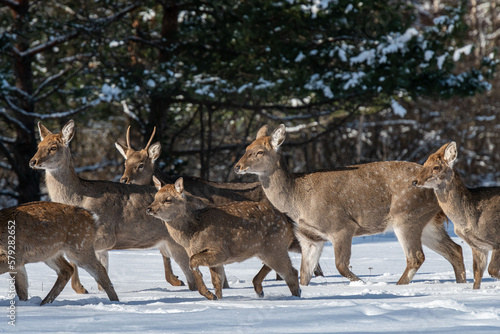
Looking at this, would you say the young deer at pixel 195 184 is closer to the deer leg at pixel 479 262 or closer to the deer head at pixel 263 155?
the deer head at pixel 263 155

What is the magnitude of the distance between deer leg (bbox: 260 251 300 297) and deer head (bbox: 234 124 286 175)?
67.1 inches

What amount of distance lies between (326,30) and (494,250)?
8.89m

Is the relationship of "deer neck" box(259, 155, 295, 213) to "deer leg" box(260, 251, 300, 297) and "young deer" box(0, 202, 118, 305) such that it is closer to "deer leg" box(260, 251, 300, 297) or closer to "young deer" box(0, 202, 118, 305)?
"deer leg" box(260, 251, 300, 297)

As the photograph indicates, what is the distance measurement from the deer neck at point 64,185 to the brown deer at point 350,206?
1.95 metres

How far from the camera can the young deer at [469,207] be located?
7.62 meters

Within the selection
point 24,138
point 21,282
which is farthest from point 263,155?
point 24,138

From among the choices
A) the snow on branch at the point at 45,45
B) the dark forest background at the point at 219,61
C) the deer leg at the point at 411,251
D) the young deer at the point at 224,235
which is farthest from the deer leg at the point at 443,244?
the snow on branch at the point at 45,45

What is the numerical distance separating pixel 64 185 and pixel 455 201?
453 cm

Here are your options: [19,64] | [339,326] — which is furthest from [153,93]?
[339,326]

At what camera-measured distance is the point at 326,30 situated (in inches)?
615

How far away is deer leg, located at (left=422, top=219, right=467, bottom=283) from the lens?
27.9ft

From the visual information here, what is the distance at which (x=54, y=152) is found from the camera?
895cm

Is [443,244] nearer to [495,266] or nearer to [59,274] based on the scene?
[495,266]

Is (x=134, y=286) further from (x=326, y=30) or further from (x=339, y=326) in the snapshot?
(x=326, y=30)
